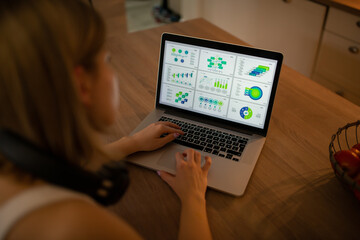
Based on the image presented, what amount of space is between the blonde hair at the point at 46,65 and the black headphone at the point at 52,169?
0.02 m

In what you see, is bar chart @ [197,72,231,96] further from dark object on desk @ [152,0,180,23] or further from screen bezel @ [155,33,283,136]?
dark object on desk @ [152,0,180,23]

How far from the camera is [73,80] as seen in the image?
1.54 ft

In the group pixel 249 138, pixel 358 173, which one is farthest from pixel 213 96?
pixel 358 173

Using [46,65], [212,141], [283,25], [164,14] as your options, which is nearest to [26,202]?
[46,65]

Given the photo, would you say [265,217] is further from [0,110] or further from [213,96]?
[0,110]

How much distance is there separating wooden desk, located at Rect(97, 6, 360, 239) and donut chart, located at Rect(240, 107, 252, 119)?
0.10 metres

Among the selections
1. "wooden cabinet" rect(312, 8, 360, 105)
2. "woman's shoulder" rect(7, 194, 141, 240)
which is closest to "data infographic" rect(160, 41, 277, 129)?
"woman's shoulder" rect(7, 194, 141, 240)

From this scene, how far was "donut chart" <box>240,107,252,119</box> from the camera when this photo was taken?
92cm

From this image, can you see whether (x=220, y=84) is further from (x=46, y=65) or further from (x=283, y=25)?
(x=283, y=25)

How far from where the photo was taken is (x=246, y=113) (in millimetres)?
923

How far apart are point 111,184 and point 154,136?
0.34 metres

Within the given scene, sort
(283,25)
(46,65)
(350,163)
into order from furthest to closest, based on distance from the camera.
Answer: (283,25)
(350,163)
(46,65)

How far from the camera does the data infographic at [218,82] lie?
89 cm

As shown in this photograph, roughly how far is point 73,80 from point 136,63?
89 cm
